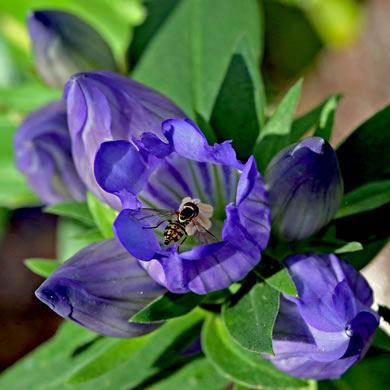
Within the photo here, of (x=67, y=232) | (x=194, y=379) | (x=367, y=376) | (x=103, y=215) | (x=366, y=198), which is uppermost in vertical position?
(x=366, y=198)

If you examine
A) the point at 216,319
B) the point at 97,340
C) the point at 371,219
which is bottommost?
the point at 97,340

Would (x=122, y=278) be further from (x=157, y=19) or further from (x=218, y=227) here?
(x=157, y=19)

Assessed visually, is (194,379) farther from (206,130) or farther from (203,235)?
(206,130)

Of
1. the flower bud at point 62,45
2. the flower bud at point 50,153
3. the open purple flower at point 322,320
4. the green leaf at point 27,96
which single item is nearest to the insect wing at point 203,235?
the open purple flower at point 322,320

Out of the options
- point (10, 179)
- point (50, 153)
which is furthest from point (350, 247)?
point (10, 179)

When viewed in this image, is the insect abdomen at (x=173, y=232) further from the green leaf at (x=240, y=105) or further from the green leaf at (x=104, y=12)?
the green leaf at (x=104, y=12)

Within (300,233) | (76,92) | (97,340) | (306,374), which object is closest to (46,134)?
(76,92)

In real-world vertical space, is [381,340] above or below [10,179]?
above
